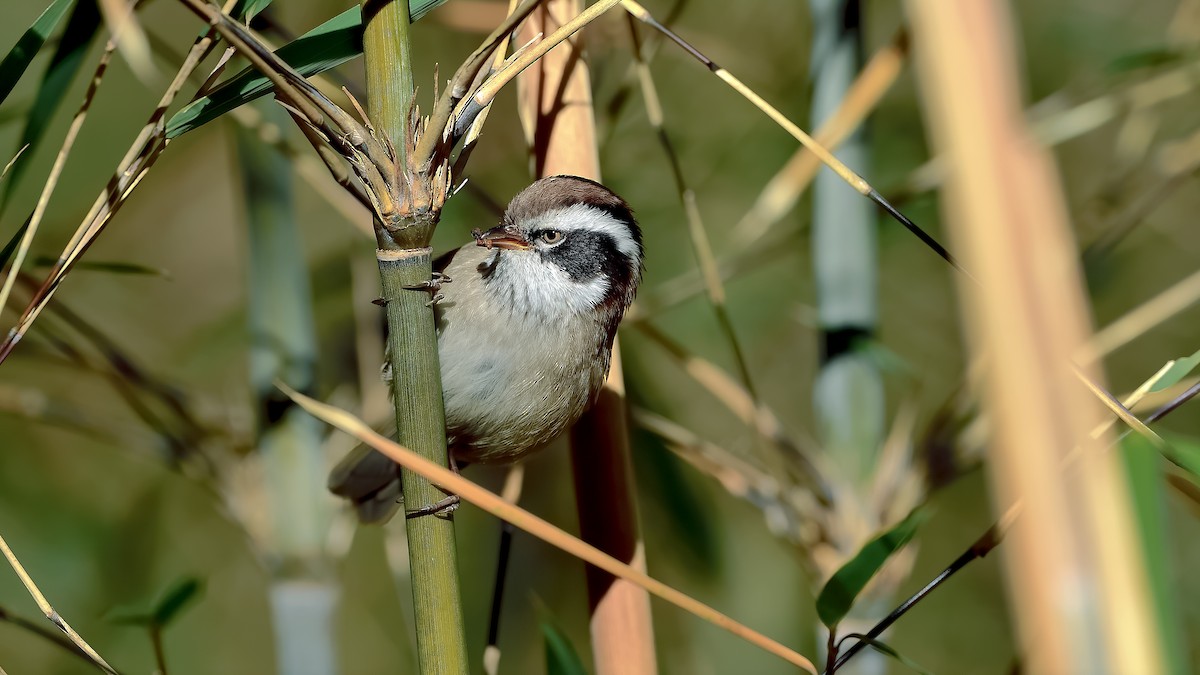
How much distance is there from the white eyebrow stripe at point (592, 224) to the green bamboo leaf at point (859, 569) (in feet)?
2.18

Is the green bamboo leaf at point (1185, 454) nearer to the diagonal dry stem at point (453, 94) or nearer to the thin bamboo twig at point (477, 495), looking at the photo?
the thin bamboo twig at point (477, 495)

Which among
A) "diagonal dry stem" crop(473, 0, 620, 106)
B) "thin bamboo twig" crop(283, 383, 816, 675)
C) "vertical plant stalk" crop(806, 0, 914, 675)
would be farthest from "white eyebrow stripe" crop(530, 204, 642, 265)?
"thin bamboo twig" crop(283, 383, 816, 675)

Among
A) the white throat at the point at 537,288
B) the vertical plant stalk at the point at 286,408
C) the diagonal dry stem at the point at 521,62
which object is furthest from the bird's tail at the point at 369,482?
the diagonal dry stem at the point at 521,62

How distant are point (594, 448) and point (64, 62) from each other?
2.09 feet

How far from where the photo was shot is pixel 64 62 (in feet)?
3.07

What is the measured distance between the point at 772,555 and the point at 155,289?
1.67m

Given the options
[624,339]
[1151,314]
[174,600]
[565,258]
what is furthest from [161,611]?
[1151,314]

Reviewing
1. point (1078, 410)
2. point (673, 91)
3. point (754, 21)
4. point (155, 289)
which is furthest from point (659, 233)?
point (1078, 410)

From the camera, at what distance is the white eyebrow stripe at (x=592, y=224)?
4.46ft

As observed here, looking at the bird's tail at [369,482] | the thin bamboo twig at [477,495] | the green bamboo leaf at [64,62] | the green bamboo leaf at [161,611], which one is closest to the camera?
the thin bamboo twig at [477,495]

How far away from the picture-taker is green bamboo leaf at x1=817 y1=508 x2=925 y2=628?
799 mm

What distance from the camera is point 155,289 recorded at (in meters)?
2.56

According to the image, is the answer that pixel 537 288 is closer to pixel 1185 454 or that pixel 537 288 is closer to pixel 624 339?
A: pixel 624 339

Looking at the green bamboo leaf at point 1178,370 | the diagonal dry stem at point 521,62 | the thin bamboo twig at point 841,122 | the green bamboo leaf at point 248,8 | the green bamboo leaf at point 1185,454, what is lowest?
the green bamboo leaf at point 1185,454
